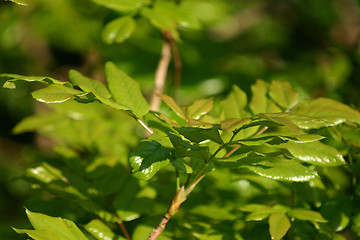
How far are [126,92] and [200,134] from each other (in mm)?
221

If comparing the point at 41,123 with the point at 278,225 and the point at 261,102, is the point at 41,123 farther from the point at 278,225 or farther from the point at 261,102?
the point at 278,225

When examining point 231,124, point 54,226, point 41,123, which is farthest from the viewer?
point 41,123

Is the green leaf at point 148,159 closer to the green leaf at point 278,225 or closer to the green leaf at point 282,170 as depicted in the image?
the green leaf at point 282,170

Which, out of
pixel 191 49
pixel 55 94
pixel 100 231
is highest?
pixel 55 94

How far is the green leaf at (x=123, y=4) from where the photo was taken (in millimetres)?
1291

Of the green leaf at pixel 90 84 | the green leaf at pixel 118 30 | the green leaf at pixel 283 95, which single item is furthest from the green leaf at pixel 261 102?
the green leaf at pixel 118 30

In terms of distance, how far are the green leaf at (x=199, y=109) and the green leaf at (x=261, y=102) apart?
0.41 feet

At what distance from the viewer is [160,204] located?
1061 millimetres

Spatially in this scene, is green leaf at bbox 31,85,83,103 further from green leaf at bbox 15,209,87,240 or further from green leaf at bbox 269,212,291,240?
green leaf at bbox 269,212,291,240

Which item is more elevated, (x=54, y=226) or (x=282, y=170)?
(x=282, y=170)

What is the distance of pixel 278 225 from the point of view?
0.79m

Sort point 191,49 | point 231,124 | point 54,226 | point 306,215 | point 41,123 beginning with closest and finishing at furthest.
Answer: point 231,124
point 54,226
point 306,215
point 41,123
point 191,49

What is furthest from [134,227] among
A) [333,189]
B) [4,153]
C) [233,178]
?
[4,153]

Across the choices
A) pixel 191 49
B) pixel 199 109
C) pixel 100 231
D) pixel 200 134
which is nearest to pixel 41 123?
pixel 100 231
